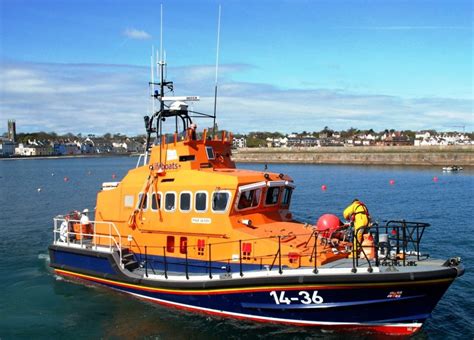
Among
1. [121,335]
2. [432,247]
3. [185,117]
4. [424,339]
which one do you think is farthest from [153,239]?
[432,247]

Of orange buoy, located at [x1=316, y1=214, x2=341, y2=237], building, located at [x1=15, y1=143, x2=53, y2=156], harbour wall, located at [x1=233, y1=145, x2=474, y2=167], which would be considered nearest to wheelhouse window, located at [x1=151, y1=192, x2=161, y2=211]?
orange buoy, located at [x1=316, y1=214, x2=341, y2=237]

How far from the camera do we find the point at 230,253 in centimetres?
1047

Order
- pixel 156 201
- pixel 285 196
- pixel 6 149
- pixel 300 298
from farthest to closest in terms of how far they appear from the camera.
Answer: pixel 6 149 < pixel 285 196 < pixel 156 201 < pixel 300 298

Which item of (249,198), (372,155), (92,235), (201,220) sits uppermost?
(372,155)

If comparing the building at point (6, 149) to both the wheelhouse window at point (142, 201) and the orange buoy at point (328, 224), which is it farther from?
the orange buoy at point (328, 224)

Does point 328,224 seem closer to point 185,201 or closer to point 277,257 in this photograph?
point 277,257

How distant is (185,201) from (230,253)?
5.73ft

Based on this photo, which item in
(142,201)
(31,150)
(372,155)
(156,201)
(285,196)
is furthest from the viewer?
(31,150)

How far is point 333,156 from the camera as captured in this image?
87.6m

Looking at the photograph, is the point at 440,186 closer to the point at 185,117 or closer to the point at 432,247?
the point at 432,247

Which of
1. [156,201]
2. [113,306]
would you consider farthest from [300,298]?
[113,306]

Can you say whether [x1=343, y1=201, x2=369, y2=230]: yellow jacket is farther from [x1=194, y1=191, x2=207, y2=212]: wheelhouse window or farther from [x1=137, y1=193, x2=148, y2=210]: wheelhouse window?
[x1=137, y1=193, x2=148, y2=210]: wheelhouse window

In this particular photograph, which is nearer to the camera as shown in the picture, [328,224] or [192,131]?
[328,224]

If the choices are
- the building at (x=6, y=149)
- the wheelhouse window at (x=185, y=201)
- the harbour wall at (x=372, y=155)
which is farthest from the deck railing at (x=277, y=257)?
the building at (x=6, y=149)
